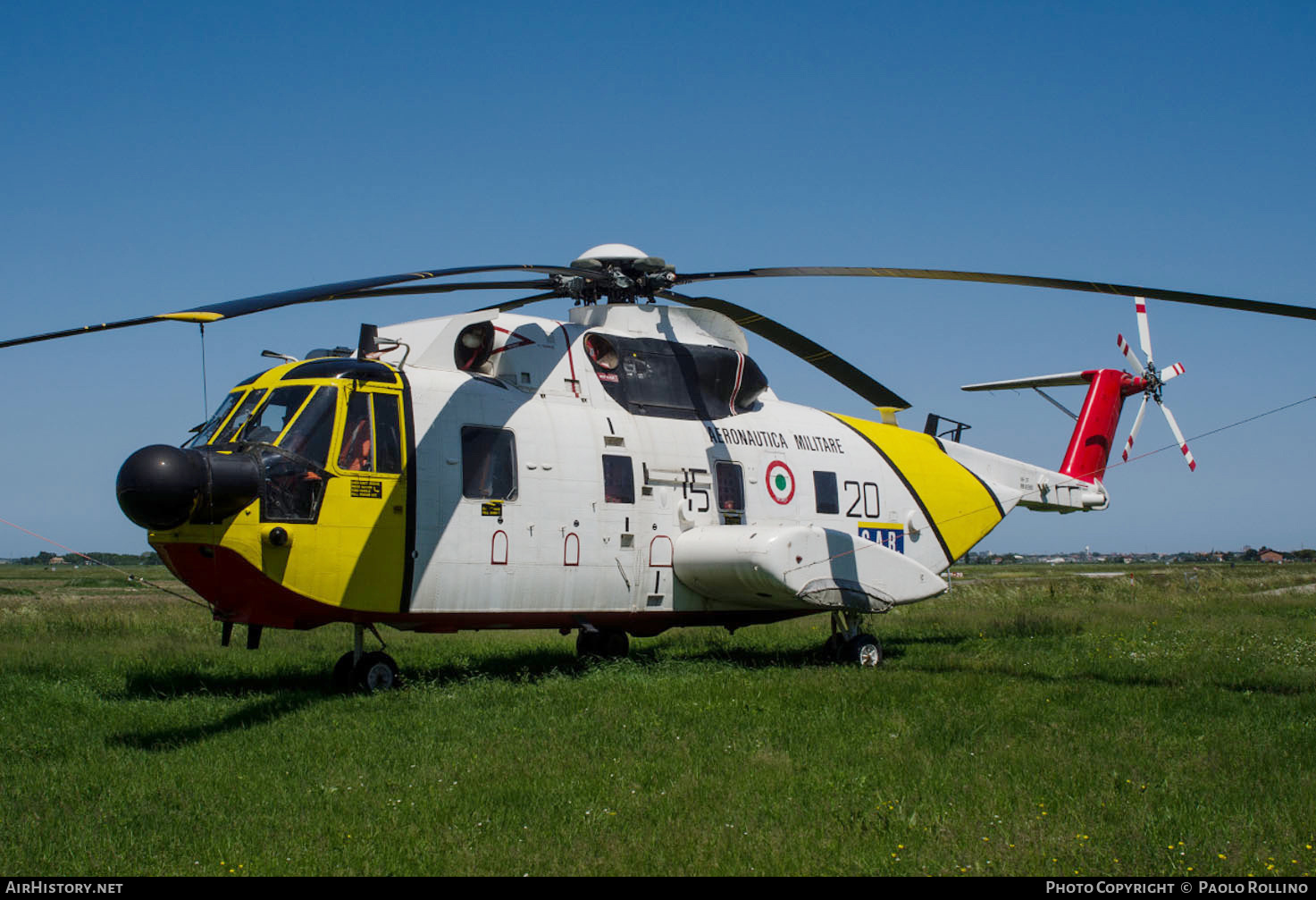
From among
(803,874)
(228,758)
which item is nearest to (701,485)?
(228,758)

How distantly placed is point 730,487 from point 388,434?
16.5 feet

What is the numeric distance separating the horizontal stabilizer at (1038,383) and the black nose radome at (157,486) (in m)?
14.4

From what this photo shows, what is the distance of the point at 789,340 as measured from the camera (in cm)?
1477

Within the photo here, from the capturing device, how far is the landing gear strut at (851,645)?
1516cm

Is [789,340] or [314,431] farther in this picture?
[789,340]

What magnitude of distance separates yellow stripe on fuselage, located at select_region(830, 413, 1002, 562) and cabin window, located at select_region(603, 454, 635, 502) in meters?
4.67

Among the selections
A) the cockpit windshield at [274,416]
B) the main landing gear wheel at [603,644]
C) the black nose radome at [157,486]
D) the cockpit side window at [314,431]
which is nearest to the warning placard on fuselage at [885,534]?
the main landing gear wheel at [603,644]

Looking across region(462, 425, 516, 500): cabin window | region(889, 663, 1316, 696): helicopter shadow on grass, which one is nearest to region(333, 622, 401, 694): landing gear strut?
region(462, 425, 516, 500): cabin window

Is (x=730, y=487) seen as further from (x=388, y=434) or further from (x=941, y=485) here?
(x=388, y=434)

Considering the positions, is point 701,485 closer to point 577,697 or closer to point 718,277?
point 718,277

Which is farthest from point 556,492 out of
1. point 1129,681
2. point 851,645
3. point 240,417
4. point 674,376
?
point 1129,681

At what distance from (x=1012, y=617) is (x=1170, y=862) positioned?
1510 cm

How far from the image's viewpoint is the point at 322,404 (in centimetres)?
1138

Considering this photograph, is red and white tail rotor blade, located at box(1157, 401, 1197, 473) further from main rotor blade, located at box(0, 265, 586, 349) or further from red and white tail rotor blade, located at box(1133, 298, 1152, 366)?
main rotor blade, located at box(0, 265, 586, 349)
